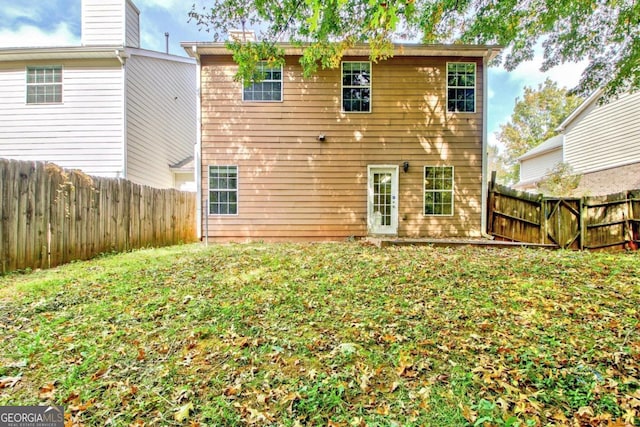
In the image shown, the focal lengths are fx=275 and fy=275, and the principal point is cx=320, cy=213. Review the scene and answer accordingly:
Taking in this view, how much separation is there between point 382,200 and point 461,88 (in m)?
4.16

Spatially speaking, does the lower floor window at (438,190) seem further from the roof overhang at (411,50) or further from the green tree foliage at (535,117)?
the green tree foliage at (535,117)

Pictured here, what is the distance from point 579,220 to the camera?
7020 millimetres

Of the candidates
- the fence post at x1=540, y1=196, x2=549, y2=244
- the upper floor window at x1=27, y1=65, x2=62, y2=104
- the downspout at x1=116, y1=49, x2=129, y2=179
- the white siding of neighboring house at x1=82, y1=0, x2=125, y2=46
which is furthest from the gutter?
the fence post at x1=540, y1=196, x2=549, y2=244

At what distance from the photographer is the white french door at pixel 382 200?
836 cm

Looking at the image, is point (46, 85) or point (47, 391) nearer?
point (47, 391)

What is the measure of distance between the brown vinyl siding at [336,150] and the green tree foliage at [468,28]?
1056 mm

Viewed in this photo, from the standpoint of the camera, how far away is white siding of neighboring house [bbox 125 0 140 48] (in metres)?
9.43

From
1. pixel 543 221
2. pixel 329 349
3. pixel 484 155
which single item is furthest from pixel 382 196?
pixel 329 349

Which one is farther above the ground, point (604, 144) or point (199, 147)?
point (604, 144)

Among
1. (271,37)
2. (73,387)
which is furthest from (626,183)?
(73,387)

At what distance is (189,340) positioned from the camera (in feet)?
8.15

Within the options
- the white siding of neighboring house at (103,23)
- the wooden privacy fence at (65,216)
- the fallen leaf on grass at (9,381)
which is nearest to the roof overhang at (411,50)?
the white siding of neighboring house at (103,23)

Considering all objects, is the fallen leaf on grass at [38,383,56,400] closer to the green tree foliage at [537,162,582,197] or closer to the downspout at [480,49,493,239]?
the downspout at [480,49,493,239]

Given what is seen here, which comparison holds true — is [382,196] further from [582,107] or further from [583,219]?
[582,107]
